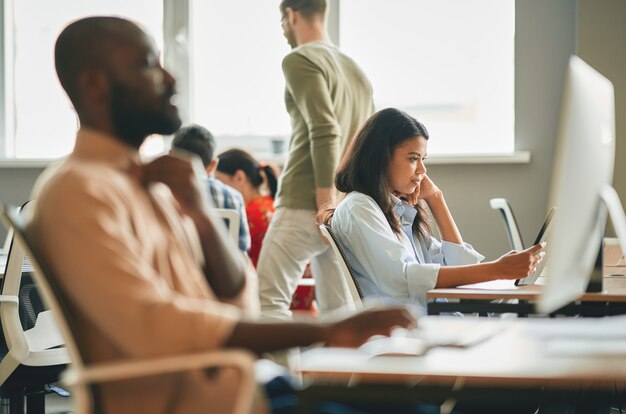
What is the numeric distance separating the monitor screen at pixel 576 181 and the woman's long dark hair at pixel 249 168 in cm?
317

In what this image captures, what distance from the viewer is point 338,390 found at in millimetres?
1134

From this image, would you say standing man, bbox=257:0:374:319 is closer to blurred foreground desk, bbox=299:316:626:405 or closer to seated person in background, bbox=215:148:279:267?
seated person in background, bbox=215:148:279:267

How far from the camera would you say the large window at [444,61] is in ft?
17.8

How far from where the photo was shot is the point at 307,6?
145 inches

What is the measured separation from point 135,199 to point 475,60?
4351 millimetres

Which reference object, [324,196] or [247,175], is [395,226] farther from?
[247,175]

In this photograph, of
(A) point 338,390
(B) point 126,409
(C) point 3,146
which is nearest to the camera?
(A) point 338,390

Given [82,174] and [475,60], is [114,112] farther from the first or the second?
[475,60]

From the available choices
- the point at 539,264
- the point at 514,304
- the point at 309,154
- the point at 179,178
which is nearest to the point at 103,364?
the point at 179,178

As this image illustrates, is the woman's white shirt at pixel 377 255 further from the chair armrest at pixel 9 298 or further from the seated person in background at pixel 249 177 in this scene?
the seated person in background at pixel 249 177

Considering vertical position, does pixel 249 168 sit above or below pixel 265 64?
below

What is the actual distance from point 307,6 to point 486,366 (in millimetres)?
2631

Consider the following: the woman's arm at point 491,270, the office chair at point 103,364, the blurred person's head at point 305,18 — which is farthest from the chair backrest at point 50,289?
the blurred person's head at point 305,18

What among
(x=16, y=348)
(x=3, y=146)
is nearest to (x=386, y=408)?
(x=16, y=348)
